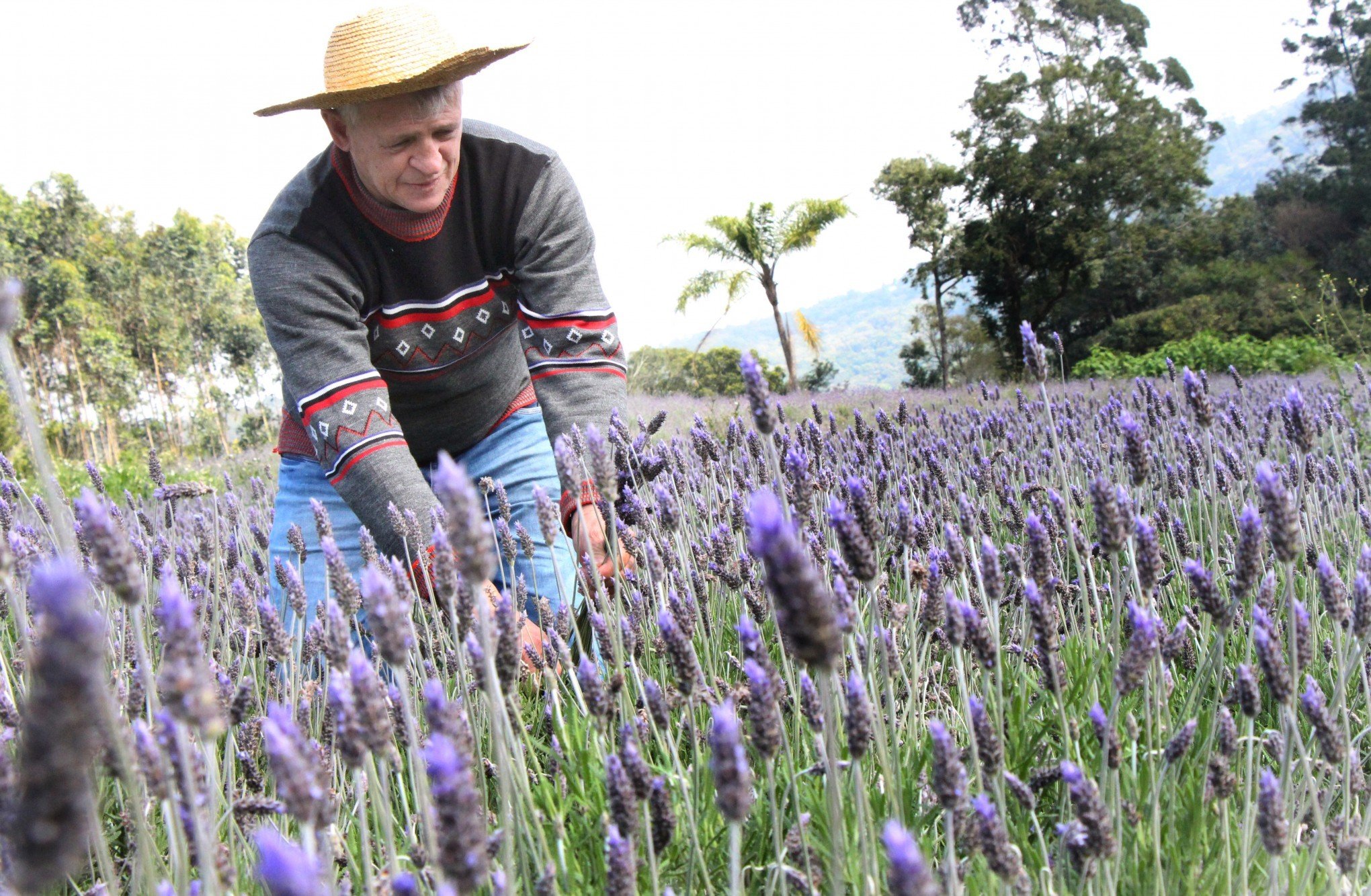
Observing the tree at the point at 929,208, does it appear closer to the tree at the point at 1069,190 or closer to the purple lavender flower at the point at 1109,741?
the tree at the point at 1069,190

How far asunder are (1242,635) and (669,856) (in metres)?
1.58

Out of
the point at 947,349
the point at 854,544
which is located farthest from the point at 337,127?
the point at 947,349

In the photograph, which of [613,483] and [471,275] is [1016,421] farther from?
[613,483]

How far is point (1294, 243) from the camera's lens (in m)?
33.0

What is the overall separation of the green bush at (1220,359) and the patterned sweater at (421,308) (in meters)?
11.6

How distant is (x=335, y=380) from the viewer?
9.53 feet

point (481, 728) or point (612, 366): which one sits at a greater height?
point (612, 366)

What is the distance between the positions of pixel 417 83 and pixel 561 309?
36.5 inches

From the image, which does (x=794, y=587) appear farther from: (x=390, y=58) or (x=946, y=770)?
(x=390, y=58)

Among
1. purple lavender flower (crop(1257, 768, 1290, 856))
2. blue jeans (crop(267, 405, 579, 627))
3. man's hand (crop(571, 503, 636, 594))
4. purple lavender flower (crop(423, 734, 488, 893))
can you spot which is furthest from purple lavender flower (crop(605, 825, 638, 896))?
blue jeans (crop(267, 405, 579, 627))

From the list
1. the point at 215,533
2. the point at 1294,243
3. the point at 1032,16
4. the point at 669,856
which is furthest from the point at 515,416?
the point at 1294,243

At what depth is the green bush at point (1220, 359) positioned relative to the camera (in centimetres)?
1403

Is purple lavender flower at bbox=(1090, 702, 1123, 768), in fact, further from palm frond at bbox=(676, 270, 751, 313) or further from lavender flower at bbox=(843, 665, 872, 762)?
palm frond at bbox=(676, 270, 751, 313)

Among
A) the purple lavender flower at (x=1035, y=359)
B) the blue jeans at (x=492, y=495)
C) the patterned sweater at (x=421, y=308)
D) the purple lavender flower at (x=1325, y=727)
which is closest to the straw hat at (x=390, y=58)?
the patterned sweater at (x=421, y=308)
